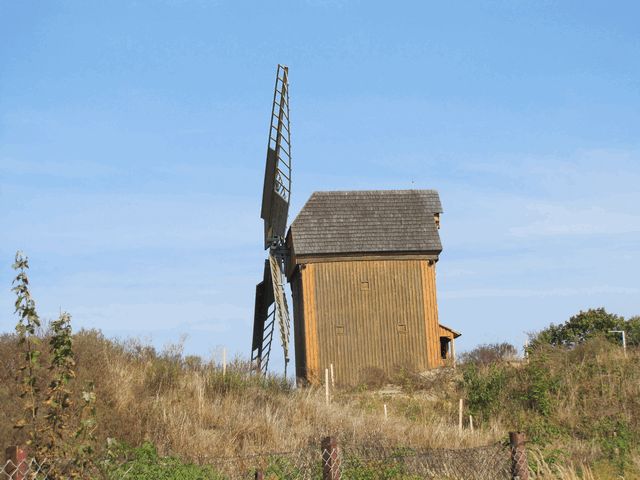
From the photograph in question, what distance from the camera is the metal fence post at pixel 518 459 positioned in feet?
39.7

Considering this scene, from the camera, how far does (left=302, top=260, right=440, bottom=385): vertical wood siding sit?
33.8 m

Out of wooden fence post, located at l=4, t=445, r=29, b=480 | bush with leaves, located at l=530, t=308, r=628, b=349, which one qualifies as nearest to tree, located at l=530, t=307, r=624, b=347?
bush with leaves, located at l=530, t=308, r=628, b=349

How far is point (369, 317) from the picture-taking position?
34312 millimetres

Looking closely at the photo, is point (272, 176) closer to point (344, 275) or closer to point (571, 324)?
point (344, 275)

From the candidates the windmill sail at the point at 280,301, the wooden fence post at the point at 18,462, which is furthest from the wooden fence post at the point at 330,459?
the windmill sail at the point at 280,301

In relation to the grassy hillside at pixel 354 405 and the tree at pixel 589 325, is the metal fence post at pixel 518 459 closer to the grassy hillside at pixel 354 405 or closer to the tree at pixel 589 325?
the grassy hillside at pixel 354 405

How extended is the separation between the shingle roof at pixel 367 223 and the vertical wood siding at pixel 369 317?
678 millimetres

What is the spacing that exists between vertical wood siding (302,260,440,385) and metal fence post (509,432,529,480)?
21.3m

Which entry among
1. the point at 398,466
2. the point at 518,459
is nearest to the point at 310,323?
the point at 398,466

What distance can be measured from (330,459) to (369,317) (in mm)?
22801

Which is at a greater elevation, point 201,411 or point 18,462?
point 201,411

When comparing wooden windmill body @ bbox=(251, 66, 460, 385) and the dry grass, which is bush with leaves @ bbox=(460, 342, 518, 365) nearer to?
wooden windmill body @ bbox=(251, 66, 460, 385)

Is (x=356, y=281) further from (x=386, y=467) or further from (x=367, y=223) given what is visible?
(x=386, y=467)

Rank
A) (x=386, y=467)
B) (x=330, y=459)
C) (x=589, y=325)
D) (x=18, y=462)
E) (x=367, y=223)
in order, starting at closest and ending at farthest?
(x=18, y=462), (x=330, y=459), (x=386, y=467), (x=367, y=223), (x=589, y=325)
